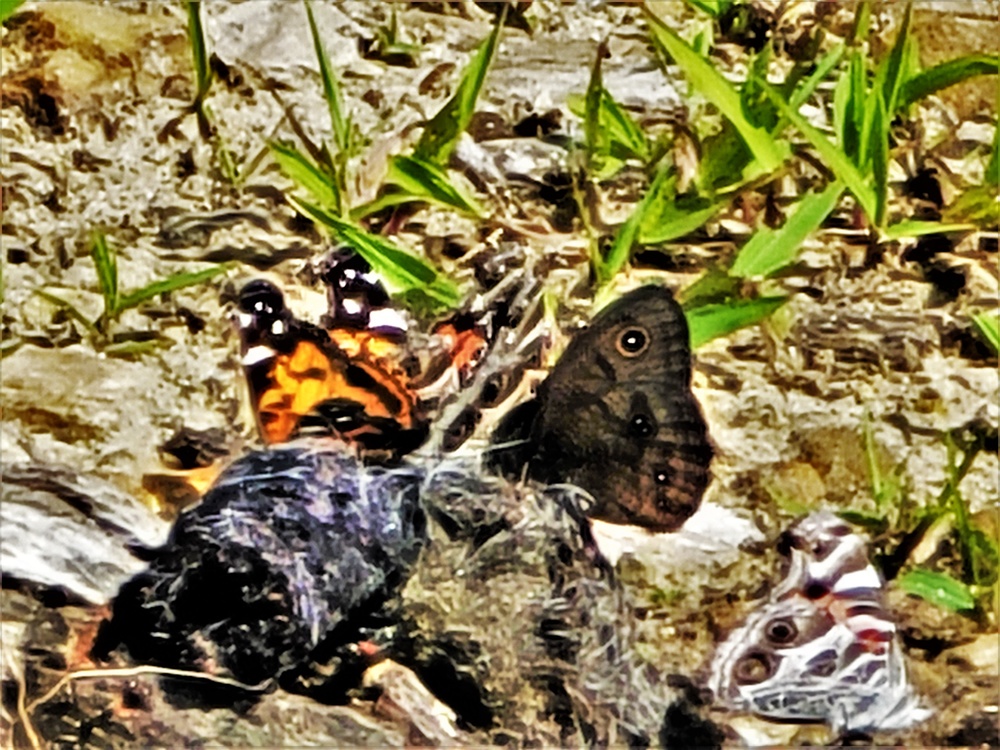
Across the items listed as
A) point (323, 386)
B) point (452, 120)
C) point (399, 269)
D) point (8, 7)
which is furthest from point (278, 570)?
point (8, 7)

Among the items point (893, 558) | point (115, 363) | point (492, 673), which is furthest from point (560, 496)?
point (115, 363)

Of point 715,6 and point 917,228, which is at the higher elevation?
point 715,6

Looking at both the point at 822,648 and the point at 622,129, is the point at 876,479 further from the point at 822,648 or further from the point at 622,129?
Answer: the point at 622,129

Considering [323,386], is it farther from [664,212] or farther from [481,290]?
[664,212]

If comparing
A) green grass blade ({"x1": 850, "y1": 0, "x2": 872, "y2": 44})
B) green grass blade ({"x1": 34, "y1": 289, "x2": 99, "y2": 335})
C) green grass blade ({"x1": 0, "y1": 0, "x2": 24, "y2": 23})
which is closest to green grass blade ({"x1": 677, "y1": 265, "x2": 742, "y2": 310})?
green grass blade ({"x1": 850, "y1": 0, "x2": 872, "y2": 44})

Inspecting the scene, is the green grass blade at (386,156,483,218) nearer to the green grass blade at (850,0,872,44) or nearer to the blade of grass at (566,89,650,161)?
the blade of grass at (566,89,650,161)

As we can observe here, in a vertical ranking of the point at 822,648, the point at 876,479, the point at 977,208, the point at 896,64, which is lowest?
the point at 822,648

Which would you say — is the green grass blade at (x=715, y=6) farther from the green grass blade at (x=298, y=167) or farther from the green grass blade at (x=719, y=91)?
the green grass blade at (x=298, y=167)
